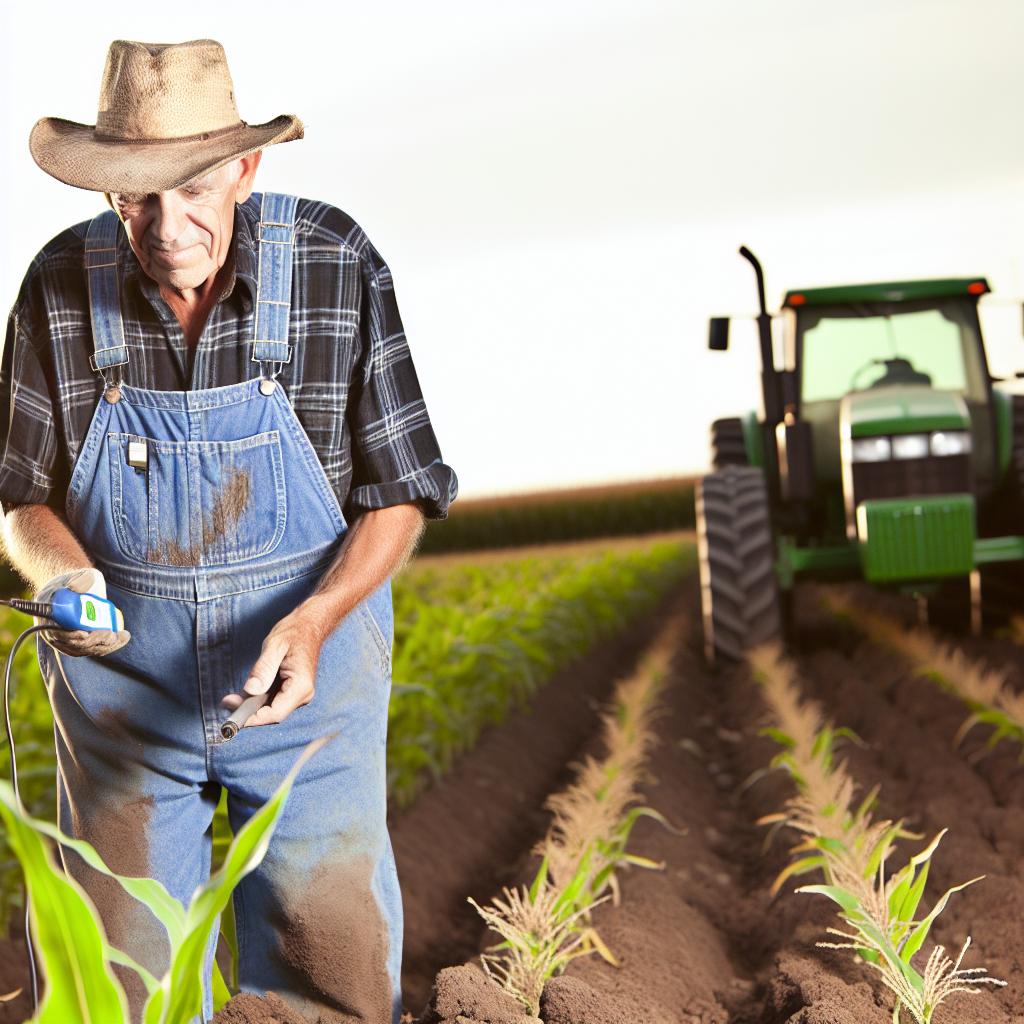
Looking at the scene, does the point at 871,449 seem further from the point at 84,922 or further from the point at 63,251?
the point at 84,922

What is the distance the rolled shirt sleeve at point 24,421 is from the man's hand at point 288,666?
56 cm

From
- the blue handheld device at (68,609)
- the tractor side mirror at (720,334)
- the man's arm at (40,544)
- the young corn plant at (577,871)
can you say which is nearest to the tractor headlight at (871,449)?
the tractor side mirror at (720,334)

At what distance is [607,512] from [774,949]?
32.0m

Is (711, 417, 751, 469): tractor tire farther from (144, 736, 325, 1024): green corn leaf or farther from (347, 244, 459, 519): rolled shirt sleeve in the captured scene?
(144, 736, 325, 1024): green corn leaf

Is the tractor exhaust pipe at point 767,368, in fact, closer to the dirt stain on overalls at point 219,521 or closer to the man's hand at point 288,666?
the dirt stain on overalls at point 219,521

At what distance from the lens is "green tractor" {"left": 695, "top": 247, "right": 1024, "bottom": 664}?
26.3 ft

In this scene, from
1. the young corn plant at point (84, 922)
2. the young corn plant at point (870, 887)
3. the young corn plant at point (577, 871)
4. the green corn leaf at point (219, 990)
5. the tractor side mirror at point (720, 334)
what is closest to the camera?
the young corn plant at point (84, 922)

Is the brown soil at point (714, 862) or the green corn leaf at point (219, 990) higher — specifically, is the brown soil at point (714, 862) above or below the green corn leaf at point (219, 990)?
below

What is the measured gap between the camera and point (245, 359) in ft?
8.07

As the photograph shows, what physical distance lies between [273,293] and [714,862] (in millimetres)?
3193

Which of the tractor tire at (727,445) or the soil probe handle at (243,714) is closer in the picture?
the soil probe handle at (243,714)

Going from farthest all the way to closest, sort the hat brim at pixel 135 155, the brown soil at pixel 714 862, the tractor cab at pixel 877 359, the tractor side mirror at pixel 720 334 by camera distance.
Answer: the tractor cab at pixel 877 359 < the tractor side mirror at pixel 720 334 < the brown soil at pixel 714 862 < the hat brim at pixel 135 155

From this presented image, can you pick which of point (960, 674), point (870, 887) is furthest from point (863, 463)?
point (870, 887)

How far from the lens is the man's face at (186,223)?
7.61 ft
